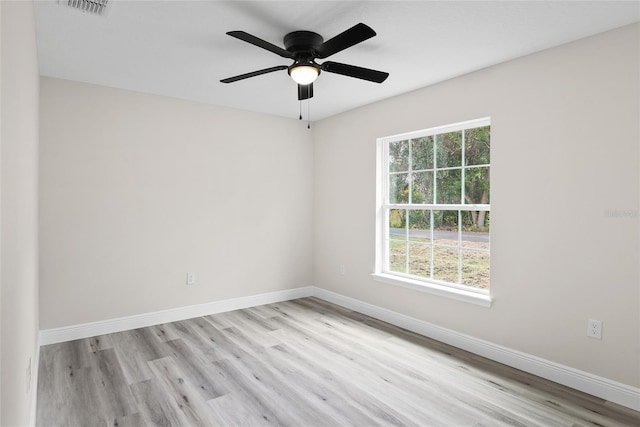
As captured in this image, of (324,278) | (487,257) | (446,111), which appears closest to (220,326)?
(324,278)

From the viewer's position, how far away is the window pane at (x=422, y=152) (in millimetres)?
3699

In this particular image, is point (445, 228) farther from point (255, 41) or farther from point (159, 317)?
point (159, 317)

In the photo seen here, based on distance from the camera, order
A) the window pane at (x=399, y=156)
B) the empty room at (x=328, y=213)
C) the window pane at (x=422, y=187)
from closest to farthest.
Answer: the empty room at (x=328, y=213)
the window pane at (x=422, y=187)
the window pane at (x=399, y=156)

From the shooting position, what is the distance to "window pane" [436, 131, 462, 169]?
3439mm

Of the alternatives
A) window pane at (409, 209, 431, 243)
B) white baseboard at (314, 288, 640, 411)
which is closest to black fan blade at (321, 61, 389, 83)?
window pane at (409, 209, 431, 243)

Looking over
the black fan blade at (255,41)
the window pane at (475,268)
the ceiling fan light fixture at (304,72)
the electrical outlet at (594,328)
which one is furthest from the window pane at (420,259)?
the black fan blade at (255,41)

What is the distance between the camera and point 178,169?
4012mm

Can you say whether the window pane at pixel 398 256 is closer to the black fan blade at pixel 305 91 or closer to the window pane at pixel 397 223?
the window pane at pixel 397 223

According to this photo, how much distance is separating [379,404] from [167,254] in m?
2.69

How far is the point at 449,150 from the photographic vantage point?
3508mm

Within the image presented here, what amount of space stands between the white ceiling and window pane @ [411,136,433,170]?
57cm

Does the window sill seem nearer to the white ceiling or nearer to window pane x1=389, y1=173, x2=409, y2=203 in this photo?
window pane x1=389, y1=173, x2=409, y2=203

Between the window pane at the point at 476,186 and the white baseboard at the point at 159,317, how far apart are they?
2.63m

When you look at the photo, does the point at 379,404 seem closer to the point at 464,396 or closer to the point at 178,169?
the point at 464,396
